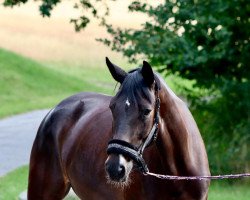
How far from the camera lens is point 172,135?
599 cm

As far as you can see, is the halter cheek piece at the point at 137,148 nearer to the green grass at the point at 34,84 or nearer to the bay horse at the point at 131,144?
the bay horse at the point at 131,144

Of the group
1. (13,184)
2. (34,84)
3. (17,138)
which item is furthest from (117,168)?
(34,84)

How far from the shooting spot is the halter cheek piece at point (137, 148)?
5441 mm

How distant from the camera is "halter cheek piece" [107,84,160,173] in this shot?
5441 millimetres

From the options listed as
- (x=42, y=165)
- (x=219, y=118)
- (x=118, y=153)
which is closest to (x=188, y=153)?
(x=118, y=153)

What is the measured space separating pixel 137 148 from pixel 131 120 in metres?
0.19

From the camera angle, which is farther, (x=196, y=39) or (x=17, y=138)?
(x=17, y=138)

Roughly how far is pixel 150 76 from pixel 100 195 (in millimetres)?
1548

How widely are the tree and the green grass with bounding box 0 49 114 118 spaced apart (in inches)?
507

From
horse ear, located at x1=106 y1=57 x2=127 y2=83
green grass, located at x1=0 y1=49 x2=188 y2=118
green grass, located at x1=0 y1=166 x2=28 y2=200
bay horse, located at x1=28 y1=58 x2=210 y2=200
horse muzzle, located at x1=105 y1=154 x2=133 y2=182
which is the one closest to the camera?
horse muzzle, located at x1=105 y1=154 x2=133 y2=182

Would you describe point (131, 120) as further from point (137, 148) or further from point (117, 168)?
point (117, 168)

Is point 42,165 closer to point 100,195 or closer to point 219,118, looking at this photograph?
point 100,195

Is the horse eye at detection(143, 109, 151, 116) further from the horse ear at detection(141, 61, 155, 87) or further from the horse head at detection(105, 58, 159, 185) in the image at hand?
the horse ear at detection(141, 61, 155, 87)

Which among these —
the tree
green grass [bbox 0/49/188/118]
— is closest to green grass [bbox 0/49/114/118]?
green grass [bbox 0/49/188/118]
